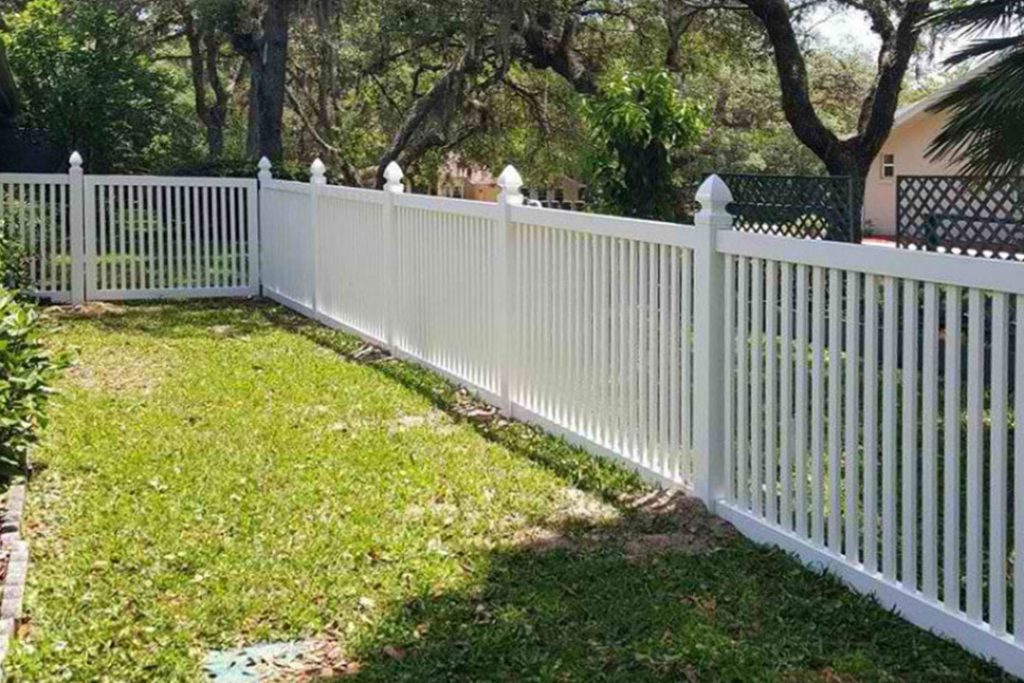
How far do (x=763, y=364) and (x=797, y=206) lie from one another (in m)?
7.16

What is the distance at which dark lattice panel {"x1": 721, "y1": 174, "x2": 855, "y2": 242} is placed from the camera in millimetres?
11859

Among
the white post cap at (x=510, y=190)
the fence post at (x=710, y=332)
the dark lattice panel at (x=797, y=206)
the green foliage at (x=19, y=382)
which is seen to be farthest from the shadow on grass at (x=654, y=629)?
the dark lattice panel at (x=797, y=206)

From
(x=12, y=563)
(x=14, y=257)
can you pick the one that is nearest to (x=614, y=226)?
(x=12, y=563)

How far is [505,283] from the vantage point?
759cm

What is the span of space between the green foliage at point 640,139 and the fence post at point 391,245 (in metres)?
1.80

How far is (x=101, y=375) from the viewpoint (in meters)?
9.18

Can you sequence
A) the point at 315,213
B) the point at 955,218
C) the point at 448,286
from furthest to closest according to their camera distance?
1. the point at 315,213
2. the point at 955,218
3. the point at 448,286

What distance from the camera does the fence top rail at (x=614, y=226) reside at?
18.6 feet

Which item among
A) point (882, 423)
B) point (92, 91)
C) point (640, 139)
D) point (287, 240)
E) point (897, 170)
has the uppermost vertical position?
point (92, 91)

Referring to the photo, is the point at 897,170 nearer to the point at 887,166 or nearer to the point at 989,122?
the point at 887,166

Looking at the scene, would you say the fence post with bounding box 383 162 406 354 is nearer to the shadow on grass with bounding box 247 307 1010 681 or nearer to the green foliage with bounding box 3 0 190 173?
the shadow on grass with bounding box 247 307 1010 681

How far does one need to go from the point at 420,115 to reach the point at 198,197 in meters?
6.97

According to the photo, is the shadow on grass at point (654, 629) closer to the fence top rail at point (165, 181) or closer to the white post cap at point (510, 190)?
the white post cap at point (510, 190)

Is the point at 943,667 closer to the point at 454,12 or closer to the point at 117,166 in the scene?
the point at 454,12
